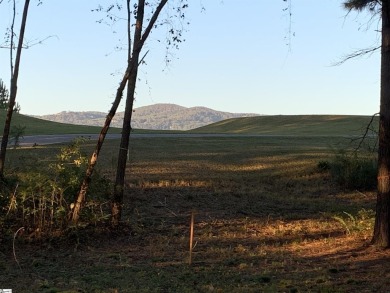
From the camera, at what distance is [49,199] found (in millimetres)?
8211

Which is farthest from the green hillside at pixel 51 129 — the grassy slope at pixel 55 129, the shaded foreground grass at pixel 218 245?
the shaded foreground grass at pixel 218 245

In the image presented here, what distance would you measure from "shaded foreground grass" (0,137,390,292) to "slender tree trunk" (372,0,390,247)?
39 centimetres

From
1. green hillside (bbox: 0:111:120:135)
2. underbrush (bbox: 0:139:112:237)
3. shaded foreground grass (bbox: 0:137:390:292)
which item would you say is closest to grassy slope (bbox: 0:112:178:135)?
green hillside (bbox: 0:111:120:135)

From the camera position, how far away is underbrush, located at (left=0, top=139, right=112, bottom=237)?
8141mm

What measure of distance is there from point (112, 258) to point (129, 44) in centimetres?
476

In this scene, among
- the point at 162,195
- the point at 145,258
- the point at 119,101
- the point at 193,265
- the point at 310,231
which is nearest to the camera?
the point at 193,265

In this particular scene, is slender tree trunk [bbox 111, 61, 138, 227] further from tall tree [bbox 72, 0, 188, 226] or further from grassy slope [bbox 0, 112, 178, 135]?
grassy slope [bbox 0, 112, 178, 135]

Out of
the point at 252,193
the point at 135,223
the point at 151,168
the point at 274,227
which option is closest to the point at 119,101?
the point at 135,223

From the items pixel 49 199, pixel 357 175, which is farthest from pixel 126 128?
pixel 357 175

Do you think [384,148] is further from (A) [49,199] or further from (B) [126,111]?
(A) [49,199]

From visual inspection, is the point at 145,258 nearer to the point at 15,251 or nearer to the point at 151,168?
the point at 15,251

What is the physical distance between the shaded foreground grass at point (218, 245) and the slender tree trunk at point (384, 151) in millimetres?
394

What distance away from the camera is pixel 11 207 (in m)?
8.34

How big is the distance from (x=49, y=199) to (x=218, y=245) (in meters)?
3.09
